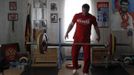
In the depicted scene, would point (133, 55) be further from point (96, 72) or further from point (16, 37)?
point (16, 37)

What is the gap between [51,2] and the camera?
8312 millimetres

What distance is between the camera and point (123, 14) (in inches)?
327

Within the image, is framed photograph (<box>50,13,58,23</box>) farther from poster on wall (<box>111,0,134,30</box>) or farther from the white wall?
poster on wall (<box>111,0,134,30</box>)

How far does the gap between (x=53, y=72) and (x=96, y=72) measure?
3.00ft

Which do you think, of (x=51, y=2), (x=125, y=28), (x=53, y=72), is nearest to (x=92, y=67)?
(x=53, y=72)

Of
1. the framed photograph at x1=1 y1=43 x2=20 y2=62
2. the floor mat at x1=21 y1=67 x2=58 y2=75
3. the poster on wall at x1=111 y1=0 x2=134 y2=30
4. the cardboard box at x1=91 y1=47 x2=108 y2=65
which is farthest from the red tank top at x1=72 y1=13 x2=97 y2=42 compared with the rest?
the framed photograph at x1=1 y1=43 x2=20 y2=62

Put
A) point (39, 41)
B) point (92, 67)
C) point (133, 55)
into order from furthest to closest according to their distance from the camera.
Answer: point (133, 55) < point (92, 67) < point (39, 41)

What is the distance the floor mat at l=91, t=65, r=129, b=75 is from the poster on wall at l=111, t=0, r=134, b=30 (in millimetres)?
1266

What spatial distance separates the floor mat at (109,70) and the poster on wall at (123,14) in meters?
1.27

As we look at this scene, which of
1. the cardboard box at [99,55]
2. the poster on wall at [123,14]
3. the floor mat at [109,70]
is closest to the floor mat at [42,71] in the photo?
the floor mat at [109,70]

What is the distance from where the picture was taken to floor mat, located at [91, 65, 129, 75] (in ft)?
22.1

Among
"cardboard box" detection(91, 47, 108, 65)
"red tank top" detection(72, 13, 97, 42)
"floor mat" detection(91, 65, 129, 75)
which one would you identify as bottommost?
"floor mat" detection(91, 65, 129, 75)

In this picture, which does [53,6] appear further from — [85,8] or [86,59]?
[86,59]

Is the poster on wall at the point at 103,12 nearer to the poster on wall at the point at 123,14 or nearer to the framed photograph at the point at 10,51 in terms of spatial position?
the poster on wall at the point at 123,14
